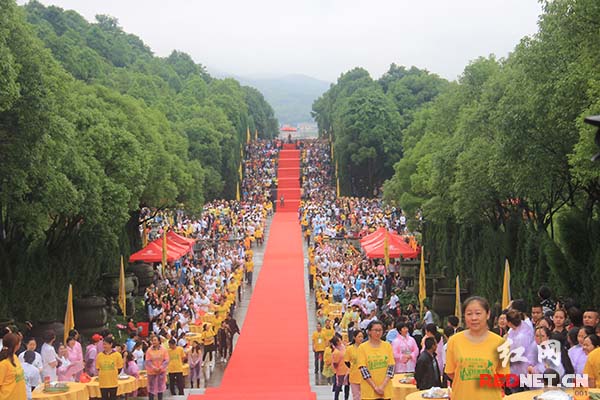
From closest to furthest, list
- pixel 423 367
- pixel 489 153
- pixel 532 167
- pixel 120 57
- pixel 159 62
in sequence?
pixel 423 367 < pixel 532 167 < pixel 489 153 < pixel 120 57 < pixel 159 62

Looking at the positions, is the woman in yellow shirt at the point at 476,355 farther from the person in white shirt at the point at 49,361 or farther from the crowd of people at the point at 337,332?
the person in white shirt at the point at 49,361

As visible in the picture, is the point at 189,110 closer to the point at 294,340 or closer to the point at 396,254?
the point at 396,254

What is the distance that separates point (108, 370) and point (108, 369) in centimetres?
2

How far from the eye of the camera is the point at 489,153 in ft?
89.1

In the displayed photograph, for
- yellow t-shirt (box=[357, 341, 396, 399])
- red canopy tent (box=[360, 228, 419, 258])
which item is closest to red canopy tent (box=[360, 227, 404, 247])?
red canopy tent (box=[360, 228, 419, 258])

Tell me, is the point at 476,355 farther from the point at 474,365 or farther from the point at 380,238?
the point at 380,238

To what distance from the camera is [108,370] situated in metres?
15.9

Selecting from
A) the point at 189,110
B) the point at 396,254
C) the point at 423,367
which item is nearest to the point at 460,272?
the point at 396,254

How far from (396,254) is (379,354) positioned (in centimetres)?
2357

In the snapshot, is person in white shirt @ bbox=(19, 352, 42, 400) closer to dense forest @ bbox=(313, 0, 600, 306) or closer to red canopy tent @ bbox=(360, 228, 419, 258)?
dense forest @ bbox=(313, 0, 600, 306)

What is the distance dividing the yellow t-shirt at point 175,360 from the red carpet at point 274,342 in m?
0.72

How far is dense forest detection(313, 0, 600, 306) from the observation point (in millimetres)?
19734

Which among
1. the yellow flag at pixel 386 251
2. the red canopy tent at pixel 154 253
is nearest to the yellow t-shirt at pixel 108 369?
the yellow flag at pixel 386 251

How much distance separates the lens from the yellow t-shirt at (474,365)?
780 centimetres
